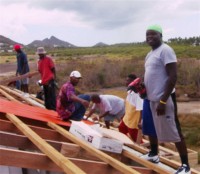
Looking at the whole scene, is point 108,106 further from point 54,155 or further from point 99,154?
point 54,155

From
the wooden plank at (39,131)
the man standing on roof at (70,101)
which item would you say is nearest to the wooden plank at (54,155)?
the wooden plank at (39,131)

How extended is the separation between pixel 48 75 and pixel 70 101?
1878 mm

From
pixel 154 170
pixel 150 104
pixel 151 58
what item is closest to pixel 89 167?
pixel 154 170

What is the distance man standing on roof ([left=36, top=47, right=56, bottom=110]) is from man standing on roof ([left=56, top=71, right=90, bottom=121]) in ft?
5.79

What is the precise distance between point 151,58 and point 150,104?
1.40 feet

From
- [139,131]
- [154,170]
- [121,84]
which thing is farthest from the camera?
[121,84]

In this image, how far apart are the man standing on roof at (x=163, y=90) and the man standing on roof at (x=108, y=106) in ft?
8.77

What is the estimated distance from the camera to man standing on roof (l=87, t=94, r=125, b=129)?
6.26 metres

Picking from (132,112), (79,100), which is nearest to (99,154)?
(79,100)

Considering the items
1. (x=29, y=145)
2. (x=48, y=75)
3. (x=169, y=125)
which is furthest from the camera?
(x=48, y=75)

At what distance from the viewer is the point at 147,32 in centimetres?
358

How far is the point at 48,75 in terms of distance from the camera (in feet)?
23.5

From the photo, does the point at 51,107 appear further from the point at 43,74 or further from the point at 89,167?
the point at 89,167

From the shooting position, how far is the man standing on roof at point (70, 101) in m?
5.29
